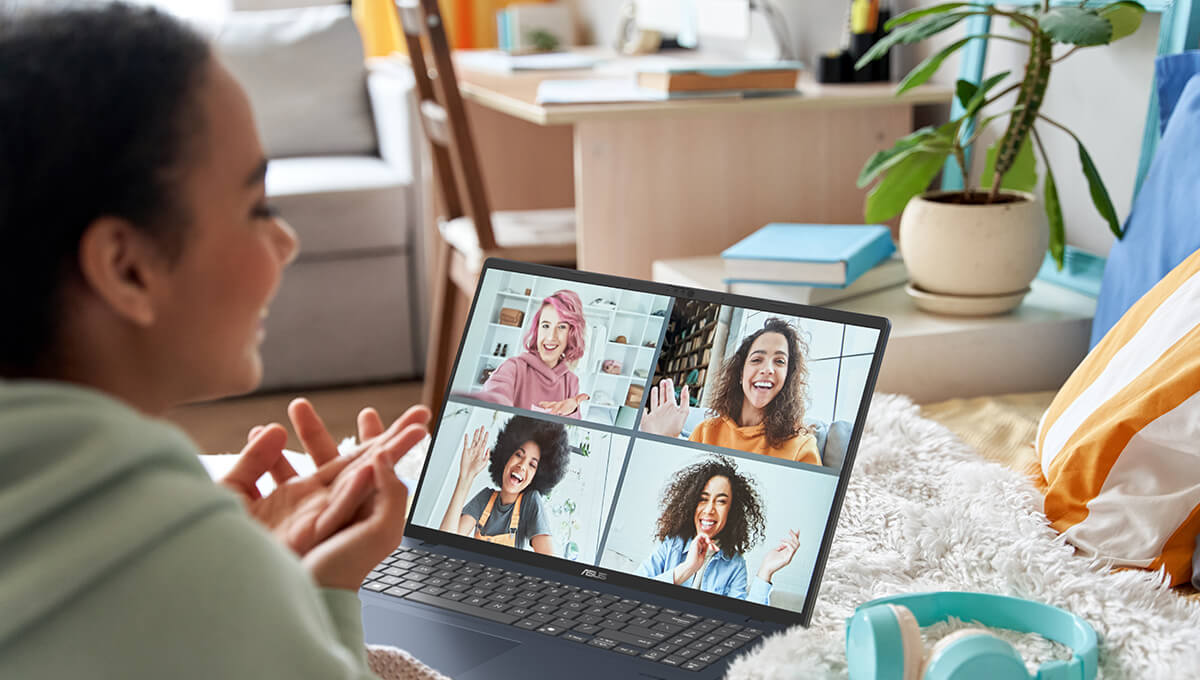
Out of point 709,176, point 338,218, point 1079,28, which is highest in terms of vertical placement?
point 1079,28

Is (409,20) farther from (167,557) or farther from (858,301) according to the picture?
(167,557)

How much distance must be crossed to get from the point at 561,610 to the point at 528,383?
194mm

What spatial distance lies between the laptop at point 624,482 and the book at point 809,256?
0.54 metres

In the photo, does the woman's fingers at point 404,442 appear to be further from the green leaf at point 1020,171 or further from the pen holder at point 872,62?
the pen holder at point 872,62

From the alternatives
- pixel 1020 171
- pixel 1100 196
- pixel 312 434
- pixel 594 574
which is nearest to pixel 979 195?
pixel 1020 171

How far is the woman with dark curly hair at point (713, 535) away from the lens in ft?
2.46

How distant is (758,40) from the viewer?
239cm

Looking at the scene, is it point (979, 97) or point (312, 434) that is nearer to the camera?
point (312, 434)

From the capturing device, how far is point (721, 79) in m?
1.72

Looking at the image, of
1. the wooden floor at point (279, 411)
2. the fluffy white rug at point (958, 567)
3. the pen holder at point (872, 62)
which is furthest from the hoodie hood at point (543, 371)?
the wooden floor at point (279, 411)

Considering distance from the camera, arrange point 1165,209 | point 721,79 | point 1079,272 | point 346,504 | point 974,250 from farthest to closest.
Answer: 1. point 721,79
2. point 1079,272
3. point 974,250
4. point 1165,209
5. point 346,504

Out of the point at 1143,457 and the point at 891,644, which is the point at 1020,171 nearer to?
the point at 1143,457

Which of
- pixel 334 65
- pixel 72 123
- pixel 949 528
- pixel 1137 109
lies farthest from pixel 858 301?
pixel 334 65

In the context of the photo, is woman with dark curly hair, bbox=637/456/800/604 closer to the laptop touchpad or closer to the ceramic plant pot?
the laptop touchpad
